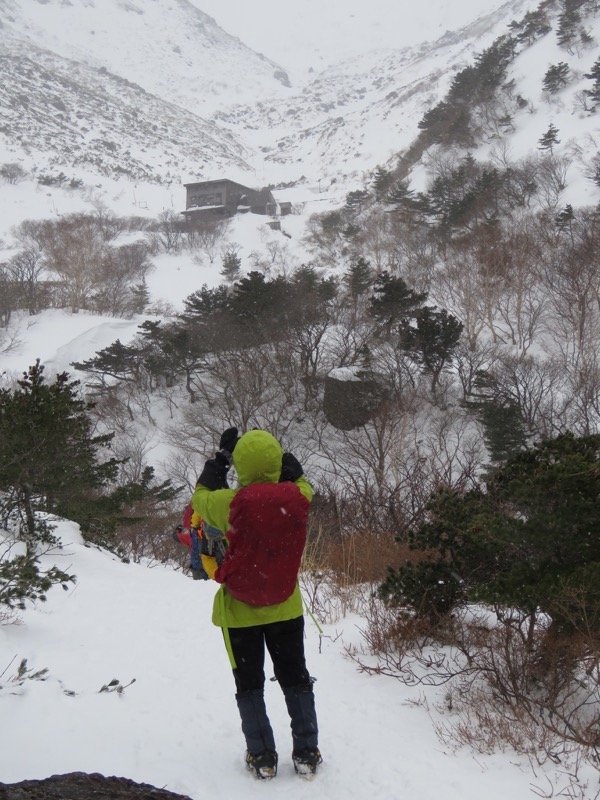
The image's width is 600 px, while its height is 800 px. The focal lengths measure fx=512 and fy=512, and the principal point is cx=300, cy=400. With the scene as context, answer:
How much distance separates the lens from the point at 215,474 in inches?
98.0

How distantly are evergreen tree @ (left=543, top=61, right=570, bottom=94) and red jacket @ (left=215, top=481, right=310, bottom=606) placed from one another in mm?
43315

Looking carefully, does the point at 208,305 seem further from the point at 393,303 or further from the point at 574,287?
the point at 574,287

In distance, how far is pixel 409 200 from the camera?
35344 mm

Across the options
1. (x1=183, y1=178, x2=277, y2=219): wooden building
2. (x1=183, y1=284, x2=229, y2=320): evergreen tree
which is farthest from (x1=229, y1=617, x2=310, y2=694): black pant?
(x1=183, y1=178, x2=277, y2=219): wooden building

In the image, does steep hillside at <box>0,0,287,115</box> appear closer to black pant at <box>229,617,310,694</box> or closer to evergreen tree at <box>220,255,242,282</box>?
evergreen tree at <box>220,255,242,282</box>

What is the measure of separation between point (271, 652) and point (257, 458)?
929 mm

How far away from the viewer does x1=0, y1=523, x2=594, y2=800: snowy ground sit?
2.35 metres

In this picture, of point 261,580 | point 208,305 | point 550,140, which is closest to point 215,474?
point 261,580

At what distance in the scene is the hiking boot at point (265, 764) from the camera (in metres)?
2.35

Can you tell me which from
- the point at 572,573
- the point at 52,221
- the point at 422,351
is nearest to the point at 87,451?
the point at 572,573

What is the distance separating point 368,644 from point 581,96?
40.3 meters

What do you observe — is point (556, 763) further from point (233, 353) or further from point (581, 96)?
point (581, 96)

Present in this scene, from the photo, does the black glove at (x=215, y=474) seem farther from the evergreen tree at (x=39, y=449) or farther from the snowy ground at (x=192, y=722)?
the evergreen tree at (x=39, y=449)

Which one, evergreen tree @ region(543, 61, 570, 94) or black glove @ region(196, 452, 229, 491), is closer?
black glove @ region(196, 452, 229, 491)
